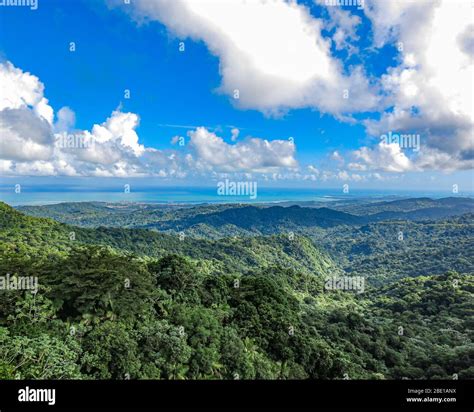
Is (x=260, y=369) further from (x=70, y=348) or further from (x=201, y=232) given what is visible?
(x=201, y=232)

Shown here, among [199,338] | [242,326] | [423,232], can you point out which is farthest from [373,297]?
[423,232]

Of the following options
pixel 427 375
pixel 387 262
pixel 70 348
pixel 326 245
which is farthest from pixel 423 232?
pixel 70 348

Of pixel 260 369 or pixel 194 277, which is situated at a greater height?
pixel 194 277

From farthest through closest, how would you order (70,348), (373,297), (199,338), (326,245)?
(326,245)
(373,297)
(199,338)
(70,348)

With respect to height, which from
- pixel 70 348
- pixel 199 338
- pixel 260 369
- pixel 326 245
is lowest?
pixel 326 245

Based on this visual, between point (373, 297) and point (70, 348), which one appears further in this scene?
point (373, 297)
